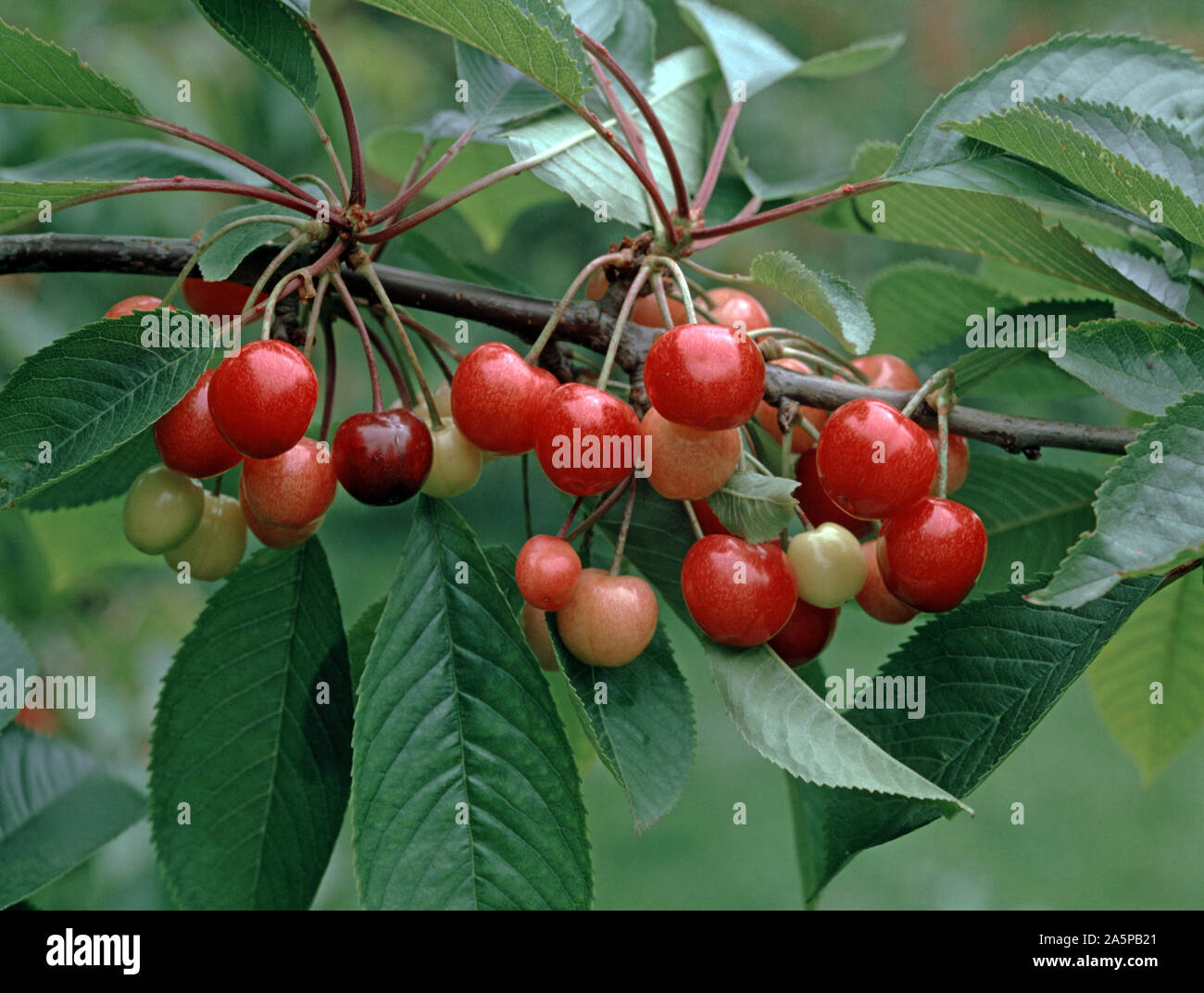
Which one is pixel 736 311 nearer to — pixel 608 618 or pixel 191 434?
pixel 608 618

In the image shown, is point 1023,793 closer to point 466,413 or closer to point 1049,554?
point 1049,554

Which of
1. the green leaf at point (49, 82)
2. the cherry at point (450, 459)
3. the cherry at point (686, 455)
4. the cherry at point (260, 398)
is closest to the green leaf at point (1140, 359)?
the cherry at point (686, 455)

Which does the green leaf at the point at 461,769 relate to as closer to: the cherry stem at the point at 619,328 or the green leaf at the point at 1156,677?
the cherry stem at the point at 619,328

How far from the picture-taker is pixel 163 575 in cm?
255

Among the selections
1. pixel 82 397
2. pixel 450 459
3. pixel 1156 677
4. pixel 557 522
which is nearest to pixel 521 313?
pixel 450 459

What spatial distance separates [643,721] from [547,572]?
0.17 m

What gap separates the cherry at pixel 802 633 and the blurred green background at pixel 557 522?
490mm

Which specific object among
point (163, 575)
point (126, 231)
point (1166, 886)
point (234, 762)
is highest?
point (126, 231)

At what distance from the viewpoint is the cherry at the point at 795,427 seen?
3.21 ft

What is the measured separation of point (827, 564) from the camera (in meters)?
0.83

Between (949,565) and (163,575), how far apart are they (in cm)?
223

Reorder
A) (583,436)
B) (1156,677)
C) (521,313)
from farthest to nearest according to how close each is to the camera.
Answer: (1156,677) → (521,313) → (583,436)
